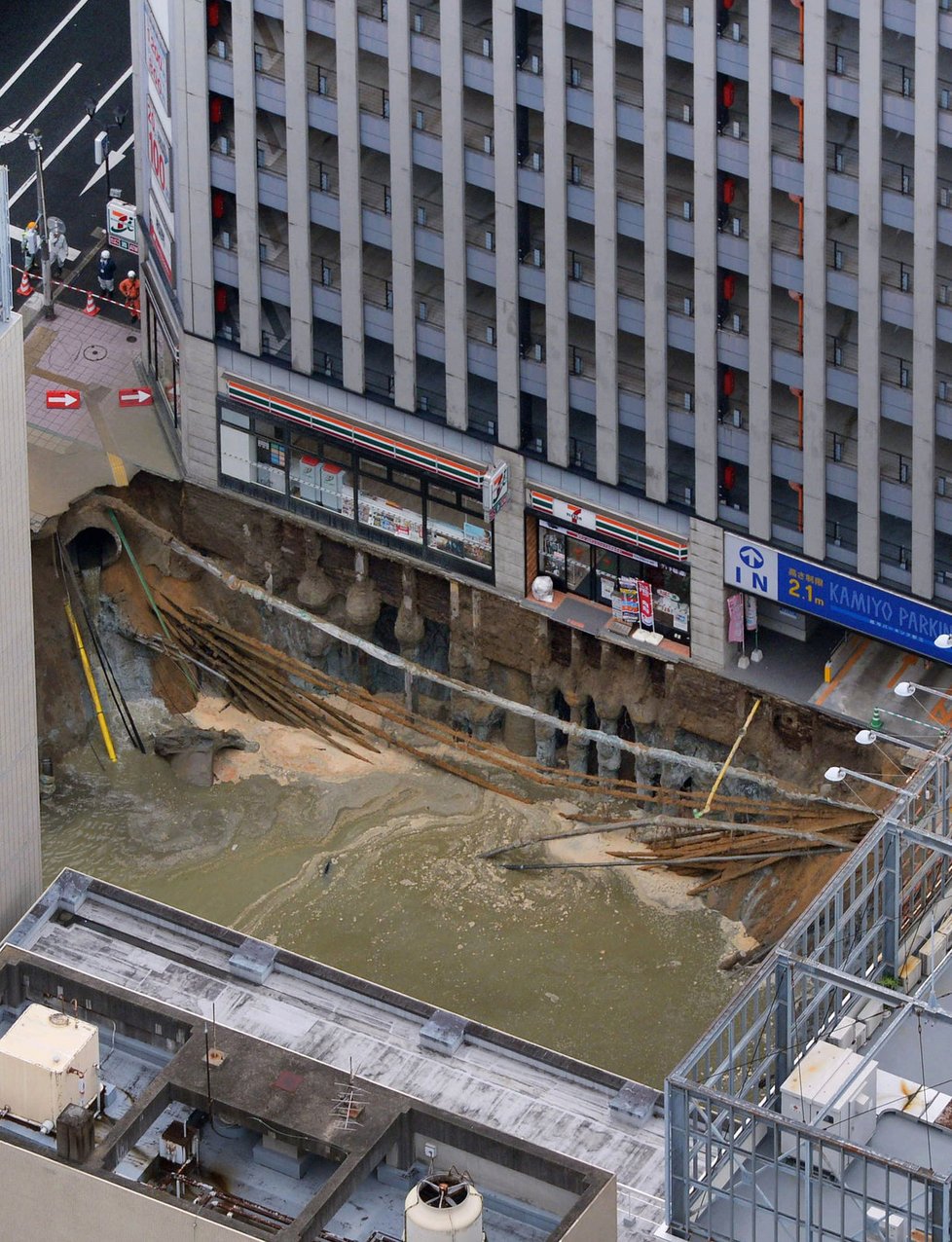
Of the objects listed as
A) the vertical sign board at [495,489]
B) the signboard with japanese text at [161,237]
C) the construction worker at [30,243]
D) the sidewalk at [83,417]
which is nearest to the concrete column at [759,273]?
the vertical sign board at [495,489]

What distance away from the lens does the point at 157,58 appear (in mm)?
177875

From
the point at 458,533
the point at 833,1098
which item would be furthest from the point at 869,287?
the point at 833,1098

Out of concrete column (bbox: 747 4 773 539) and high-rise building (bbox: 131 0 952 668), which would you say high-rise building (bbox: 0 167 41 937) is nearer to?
high-rise building (bbox: 131 0 952 668)

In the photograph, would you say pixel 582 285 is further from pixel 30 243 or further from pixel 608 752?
pixel 30 243

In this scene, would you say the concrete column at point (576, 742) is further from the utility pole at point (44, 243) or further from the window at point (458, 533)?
the utility pole at point (44, 243)

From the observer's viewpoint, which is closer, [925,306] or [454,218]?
[925,306]

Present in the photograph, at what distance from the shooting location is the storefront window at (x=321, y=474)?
603 feet

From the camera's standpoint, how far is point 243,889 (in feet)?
587

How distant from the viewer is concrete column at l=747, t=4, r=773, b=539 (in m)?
161

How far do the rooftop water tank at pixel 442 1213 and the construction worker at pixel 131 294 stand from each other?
81.2 m

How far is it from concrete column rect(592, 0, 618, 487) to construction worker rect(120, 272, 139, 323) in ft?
104

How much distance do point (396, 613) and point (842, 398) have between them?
29.6m

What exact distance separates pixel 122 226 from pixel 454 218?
2909 centimetres

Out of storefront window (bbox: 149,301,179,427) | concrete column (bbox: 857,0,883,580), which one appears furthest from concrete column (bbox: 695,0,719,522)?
storefront window (bbox: 149,301,179,427)
